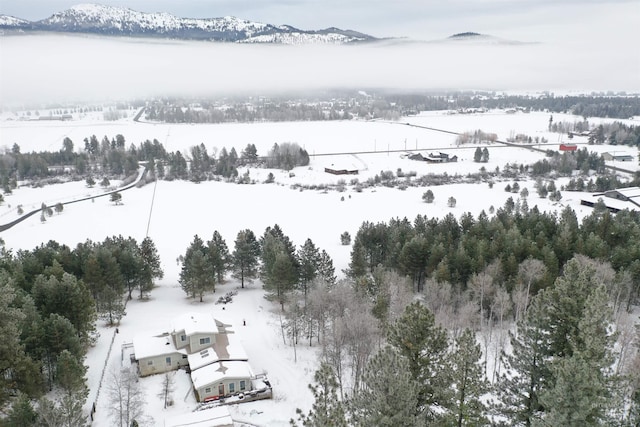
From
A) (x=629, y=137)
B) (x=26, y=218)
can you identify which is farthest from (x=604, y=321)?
(x=629, y=137)

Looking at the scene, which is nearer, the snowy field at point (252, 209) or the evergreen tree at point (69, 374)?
the evergreen tree at point (69, 374)

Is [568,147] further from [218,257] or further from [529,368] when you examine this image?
[529,368]

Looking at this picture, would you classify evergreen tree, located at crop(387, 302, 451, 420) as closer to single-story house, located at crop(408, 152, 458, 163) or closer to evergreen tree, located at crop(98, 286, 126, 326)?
evergreen tree, located at crop(98, 286, 126, 326)

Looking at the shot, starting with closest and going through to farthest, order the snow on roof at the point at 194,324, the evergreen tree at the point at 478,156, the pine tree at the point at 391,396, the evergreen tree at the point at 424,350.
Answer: the pine tree at the point at 391,396, the evergreen tree at the point at 424,350, the snow on roof at the point at 194,324, the evergreen tree at the point at 478,156

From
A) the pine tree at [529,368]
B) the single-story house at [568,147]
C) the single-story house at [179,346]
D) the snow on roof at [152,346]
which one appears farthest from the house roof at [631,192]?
the snow on roof at [152,346]

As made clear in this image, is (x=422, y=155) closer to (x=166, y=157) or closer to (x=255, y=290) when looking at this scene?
(x=166, y=157)

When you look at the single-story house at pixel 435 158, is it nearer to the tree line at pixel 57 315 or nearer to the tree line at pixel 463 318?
the tree line at pixel 463 318

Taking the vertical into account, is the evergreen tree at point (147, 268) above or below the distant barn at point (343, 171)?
below
